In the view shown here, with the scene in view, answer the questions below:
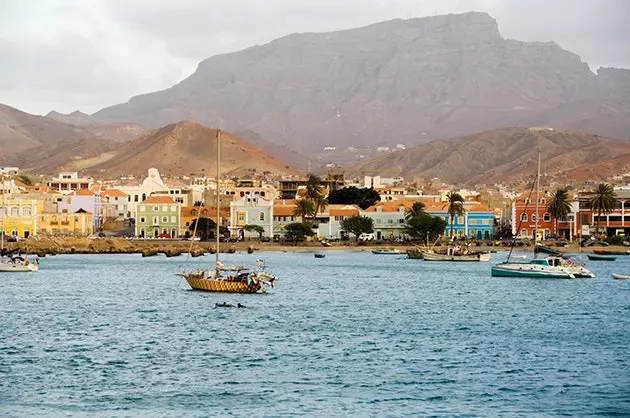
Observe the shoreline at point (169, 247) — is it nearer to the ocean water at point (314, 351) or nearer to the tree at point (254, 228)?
A: the tree at point (254, 228)

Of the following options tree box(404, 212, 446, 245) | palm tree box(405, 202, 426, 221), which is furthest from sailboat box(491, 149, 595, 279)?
palm tree box(405, 202, 426, 221)

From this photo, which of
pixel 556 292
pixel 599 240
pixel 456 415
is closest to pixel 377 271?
pixel 556 292

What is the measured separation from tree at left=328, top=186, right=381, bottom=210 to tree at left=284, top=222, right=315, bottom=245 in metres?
22.2

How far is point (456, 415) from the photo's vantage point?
2884cm

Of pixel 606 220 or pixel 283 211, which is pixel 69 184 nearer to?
pixel 283 211

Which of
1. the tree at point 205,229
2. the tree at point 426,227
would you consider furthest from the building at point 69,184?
the tree at point 426,227

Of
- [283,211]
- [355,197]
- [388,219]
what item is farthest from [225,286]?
[355,197]

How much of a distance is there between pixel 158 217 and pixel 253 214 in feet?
42.9

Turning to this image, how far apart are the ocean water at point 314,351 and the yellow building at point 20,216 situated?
72224 mm

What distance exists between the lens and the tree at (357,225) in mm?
145875

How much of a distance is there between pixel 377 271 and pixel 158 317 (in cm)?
4391

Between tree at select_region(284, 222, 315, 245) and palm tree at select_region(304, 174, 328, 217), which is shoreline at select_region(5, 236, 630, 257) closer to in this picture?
tree at select_region(284, 222, 315, 245)

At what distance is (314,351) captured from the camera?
39.3 metres

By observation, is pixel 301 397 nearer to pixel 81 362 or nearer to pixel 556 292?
pixel 81 362
